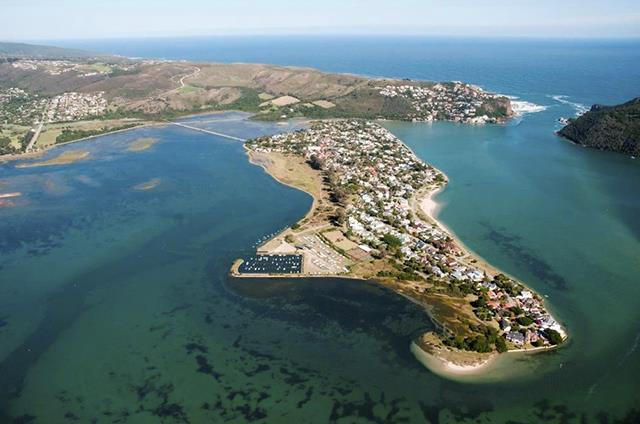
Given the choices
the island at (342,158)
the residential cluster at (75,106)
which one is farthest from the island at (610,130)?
the residential cluster at (75,106)

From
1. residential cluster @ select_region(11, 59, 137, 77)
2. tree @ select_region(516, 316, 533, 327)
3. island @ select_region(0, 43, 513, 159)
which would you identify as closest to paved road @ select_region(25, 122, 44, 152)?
island @ select_region(0, 43, 513, 159)

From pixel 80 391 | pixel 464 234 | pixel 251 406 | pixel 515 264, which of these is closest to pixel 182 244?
pixel 80 391

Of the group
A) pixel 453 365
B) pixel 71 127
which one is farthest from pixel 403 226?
pixel 71 127

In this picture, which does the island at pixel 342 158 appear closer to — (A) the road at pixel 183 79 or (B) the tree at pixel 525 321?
(B) the tree at pixel 525 321

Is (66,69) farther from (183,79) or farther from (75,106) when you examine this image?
(75,106)

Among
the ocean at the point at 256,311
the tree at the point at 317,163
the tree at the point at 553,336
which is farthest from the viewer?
the tree at the point at 317,163

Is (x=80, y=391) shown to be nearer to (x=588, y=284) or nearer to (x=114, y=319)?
(x=114, y=319)

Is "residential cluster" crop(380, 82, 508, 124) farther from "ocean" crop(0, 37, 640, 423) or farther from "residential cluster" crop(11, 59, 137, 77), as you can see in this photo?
"residential cluster" crop(11, 59, 137, 77)
